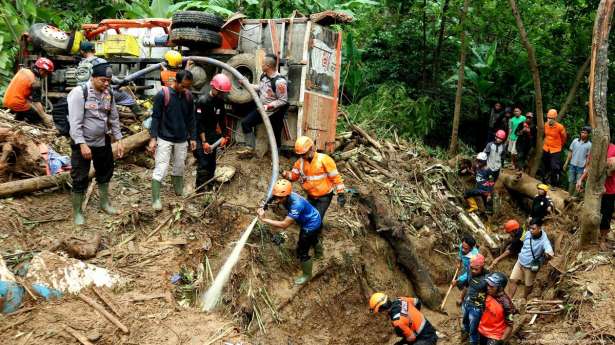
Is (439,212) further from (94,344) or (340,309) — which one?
(94,344)

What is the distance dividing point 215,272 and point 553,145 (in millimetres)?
9425

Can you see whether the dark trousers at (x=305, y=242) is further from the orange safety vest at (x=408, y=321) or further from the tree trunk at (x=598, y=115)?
the tree trunk at (x=598, y=115)

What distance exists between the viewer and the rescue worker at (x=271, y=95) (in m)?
8.25

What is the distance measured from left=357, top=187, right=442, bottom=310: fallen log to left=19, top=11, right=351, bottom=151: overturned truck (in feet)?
4.46

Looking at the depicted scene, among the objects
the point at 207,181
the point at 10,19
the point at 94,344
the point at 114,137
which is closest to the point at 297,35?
the point at 207,181

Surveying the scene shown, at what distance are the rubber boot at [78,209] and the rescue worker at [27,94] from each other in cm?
283

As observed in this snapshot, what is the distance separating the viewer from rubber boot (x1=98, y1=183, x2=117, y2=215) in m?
6.93

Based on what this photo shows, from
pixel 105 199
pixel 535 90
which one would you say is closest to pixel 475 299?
pixel 105 199

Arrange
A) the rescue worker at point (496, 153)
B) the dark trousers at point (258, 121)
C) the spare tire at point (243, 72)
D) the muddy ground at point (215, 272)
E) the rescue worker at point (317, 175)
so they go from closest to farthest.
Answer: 1. the muddy ground at point (215, 272)
2. the rescue worker at point (317, 175)
3. the dark trousers at point (258, 121)
4. the spare tire at point (243, 72)
5. the rescue worker at point (496, 153)

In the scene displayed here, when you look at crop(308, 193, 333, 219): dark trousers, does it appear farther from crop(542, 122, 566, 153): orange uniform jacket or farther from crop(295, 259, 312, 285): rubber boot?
crop(542, 122, 566, 153): orange uniform jacket

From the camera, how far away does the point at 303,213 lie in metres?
7.07

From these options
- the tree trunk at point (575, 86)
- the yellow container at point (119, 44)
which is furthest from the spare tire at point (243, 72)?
the tree trunk at point (575, 86)

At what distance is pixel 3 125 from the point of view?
25.5 feet

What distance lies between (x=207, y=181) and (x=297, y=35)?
306 cm
